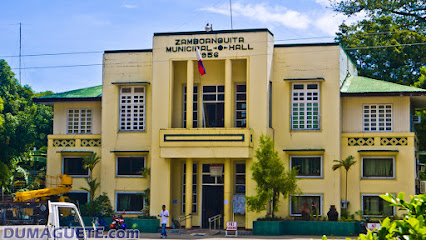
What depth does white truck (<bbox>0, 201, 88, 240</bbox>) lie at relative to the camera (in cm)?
1546

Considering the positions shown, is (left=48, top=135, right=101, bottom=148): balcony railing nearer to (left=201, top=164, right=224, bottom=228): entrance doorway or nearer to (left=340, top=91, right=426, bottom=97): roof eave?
(left=201, top=164, right=224, bottom=228): entrance doorway

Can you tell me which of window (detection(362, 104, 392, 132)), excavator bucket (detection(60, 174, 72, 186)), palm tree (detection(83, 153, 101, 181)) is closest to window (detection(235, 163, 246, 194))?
window (detection(362, 104, 392, 132))

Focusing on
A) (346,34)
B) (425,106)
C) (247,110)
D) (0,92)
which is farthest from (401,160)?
(0,92)

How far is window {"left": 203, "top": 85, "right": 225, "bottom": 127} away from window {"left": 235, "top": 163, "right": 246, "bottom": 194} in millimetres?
2420

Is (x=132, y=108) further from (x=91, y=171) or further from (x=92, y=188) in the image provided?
(x=92, y=188)

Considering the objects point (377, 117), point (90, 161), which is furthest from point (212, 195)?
point (377, 117)

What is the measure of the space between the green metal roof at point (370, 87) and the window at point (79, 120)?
1445cm

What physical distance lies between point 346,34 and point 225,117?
80.8ft

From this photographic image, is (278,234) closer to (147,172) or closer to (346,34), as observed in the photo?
(147,172)

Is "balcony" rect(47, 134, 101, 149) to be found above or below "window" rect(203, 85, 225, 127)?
below

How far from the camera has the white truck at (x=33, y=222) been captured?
15461mm

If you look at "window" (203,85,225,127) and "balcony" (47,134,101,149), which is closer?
"window" (203,85,225,127)

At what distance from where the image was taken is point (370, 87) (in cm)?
3531

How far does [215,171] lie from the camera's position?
35062mm
